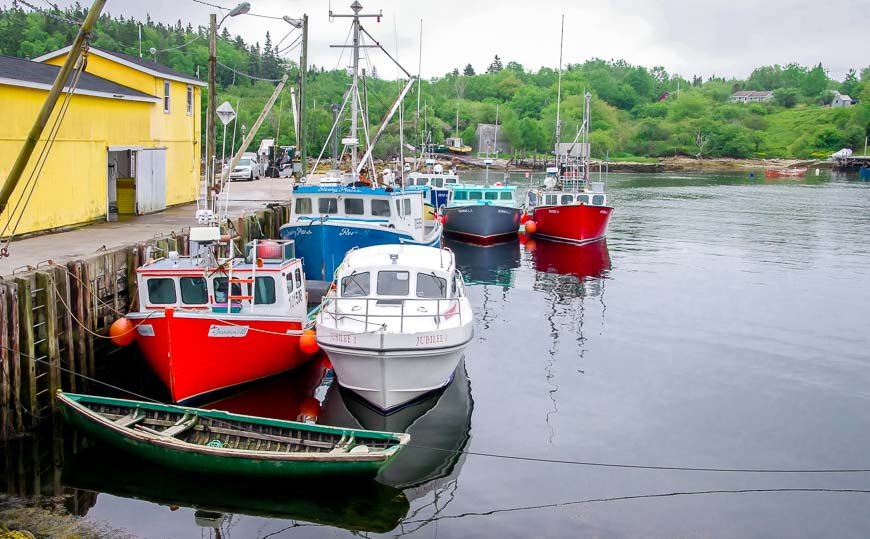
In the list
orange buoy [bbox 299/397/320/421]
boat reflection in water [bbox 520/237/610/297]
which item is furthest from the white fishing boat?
boat reflection in water [bbox 520/237/610/297]

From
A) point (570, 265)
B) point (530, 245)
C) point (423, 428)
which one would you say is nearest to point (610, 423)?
point (423, 428)

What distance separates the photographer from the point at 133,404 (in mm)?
15008

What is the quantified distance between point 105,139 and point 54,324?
14206 millimetres

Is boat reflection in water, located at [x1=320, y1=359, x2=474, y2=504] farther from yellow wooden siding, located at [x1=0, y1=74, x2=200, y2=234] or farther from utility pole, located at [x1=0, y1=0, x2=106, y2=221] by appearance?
yellow wooden siding, located at [x1=0, y1=74, x2=200, y2=234]

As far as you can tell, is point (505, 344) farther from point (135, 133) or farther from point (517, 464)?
point (135, 133)

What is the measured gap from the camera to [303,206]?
27.0 m

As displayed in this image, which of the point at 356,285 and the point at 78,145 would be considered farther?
the point at 78,145

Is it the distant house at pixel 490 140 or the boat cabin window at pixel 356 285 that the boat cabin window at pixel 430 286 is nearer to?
the boat cabin window at pixel 356 285

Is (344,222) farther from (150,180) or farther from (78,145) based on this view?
(150,180)

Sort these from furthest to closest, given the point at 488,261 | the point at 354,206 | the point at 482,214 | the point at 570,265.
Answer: the point at 482,214 < the point at 488,261 < the point at 570,265 < the point at 354,206

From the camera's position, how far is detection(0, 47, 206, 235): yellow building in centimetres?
2345

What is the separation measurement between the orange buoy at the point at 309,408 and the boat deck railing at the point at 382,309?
210cm

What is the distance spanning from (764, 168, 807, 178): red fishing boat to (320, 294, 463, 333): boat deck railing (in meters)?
107

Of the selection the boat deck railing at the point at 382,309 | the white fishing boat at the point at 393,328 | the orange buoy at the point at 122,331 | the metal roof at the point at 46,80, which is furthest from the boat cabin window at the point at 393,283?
the metal roof at the point at 46,80
